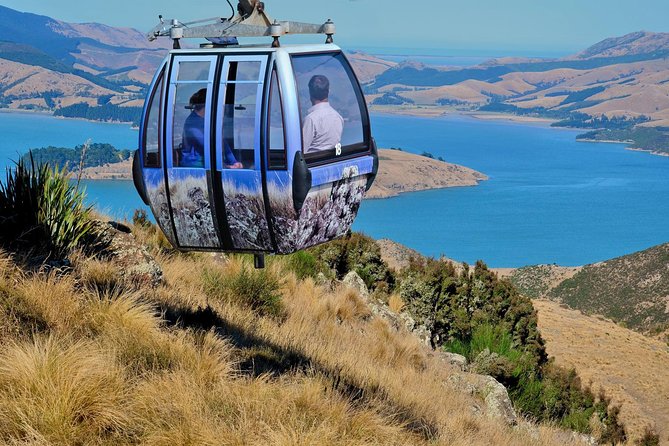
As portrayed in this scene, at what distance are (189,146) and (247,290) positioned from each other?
5.73 metres

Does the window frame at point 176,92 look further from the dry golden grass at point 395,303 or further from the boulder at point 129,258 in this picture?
the dry golden grass at point 395,303

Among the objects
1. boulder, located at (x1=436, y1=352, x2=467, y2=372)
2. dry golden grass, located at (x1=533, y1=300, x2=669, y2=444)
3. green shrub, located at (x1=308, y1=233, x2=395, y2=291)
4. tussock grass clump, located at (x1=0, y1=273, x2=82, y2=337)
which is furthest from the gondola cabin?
dry golden grass, located at (x1=533, y1=300, x2=669, y2=444)

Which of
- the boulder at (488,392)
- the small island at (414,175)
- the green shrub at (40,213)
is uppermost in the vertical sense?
the green shrub at (40,213)

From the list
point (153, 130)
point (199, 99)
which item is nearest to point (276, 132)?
point (199, 99)

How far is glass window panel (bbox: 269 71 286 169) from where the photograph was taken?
4453mm

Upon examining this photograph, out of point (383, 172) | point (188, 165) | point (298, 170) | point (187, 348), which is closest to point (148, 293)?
point (187, 348)

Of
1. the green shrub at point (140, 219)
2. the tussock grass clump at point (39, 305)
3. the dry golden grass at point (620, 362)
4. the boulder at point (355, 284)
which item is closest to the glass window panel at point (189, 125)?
the tussock grass clump at point (39, 305)

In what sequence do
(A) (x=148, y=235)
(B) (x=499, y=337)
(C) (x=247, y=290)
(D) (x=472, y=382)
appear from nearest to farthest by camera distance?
(C) (x=247, y=290)
(D) (x=472, y=382)
(A) (x=148, y=235)
(B) (x=499, y=337)

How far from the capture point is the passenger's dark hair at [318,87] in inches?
194

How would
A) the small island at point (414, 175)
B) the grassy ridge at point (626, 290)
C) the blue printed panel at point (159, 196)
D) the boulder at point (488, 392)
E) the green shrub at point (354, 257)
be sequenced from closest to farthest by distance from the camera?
the blue printed panel at point (159, 196)
the boulder at point (488, 392)
the green shrub at point (354, 257)
the grassy ridge at point (626, 290)
the small island at point (414, 175)

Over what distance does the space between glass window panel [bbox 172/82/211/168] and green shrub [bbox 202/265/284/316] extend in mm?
5297

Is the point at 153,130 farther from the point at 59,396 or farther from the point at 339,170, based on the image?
the point at 59,396

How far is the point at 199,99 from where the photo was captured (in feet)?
15.7

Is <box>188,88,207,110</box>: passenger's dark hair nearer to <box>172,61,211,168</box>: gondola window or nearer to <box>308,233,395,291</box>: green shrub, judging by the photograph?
<box>172,61,211,168</box>: gondola window
